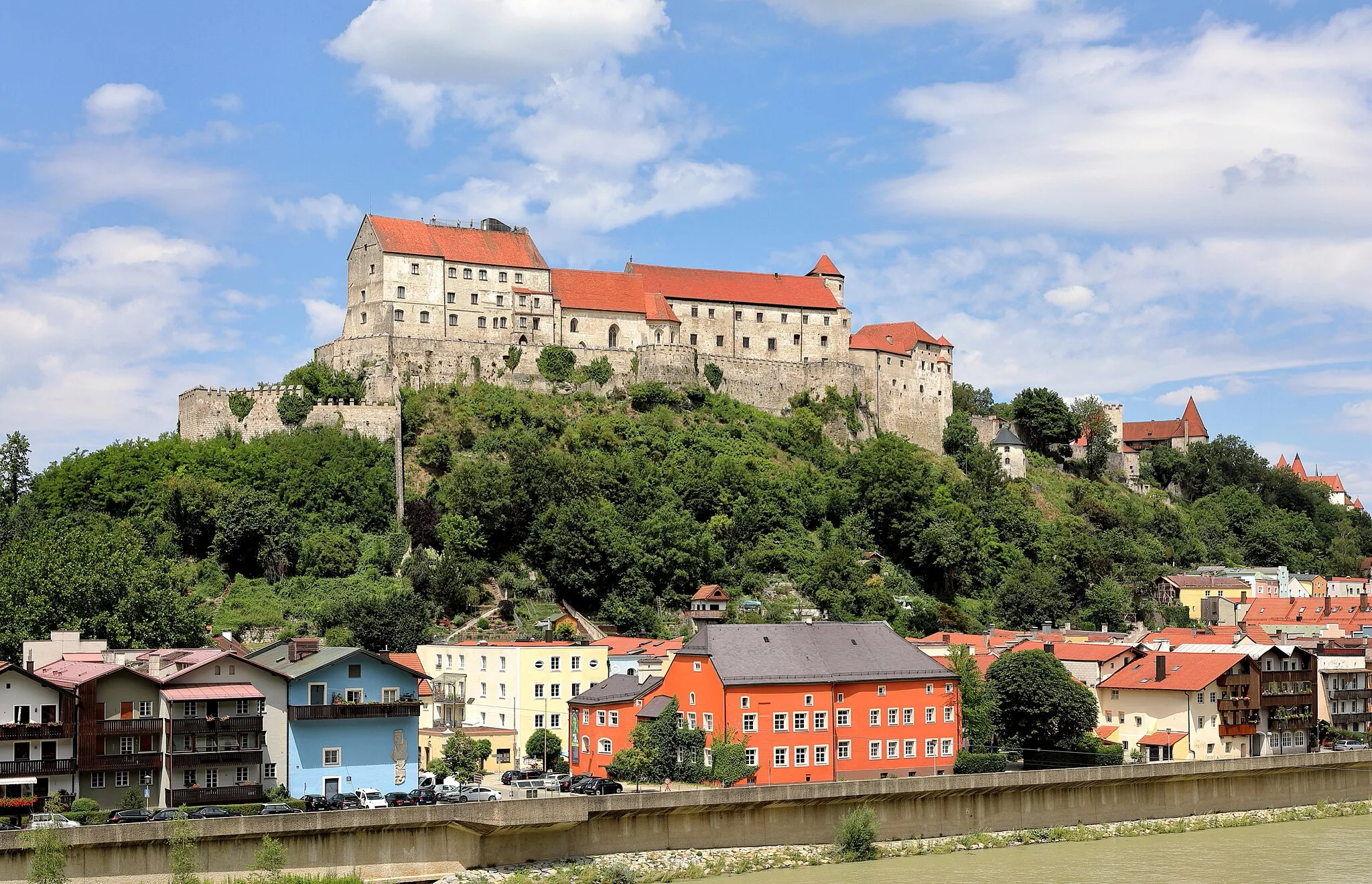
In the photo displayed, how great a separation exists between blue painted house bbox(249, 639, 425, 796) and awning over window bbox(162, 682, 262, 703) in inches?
49.9

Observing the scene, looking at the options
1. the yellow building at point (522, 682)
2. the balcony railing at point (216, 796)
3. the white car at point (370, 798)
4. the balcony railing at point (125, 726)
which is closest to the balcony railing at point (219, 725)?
the balcony railing at point (125, 726)

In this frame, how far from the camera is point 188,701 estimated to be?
43094 mm

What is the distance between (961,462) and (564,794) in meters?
66.0

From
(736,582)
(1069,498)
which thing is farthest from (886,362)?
(736,582)

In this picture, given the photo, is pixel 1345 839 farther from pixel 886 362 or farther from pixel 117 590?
pixel 886 362

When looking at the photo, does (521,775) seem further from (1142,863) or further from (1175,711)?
(1175,711)

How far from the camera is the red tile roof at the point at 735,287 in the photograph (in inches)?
3979

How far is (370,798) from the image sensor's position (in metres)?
42.3

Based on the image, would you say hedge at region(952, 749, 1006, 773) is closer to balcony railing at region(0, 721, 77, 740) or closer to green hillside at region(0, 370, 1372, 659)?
green hillside at region(0, 370, 1372, 659)

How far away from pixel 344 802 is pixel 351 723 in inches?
153

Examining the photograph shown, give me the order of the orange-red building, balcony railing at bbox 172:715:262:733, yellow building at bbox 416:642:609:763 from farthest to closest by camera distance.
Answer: yellow building at bbox 416:642:609:763
the orange-red building
balcony railing at bbox 172:715:262:733

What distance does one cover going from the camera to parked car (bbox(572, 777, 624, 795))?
4359cm

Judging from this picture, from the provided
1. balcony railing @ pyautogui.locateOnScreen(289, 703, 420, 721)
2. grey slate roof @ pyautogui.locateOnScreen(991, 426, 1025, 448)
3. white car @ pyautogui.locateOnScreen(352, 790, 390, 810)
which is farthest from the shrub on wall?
grey slate roof @ pyautogui.locateOnScreen(991, 426, 1025, 448)

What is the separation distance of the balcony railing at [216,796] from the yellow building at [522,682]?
12.1m
